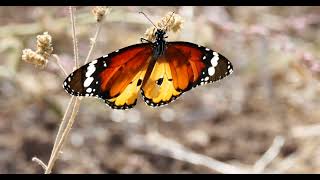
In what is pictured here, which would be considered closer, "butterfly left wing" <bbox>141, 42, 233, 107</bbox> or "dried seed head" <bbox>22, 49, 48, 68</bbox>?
"dried seed head" <bbox>22, 49, 48, 68</bbox>

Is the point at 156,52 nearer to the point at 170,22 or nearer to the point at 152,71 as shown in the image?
the point at 152,71

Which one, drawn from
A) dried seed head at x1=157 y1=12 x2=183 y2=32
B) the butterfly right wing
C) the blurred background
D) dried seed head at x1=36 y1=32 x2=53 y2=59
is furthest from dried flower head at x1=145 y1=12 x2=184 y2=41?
the blurred background

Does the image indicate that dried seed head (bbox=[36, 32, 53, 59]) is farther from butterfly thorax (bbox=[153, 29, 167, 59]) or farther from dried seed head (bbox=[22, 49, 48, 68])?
butterfly thorax (bbox=[153, 29, 167, 59])

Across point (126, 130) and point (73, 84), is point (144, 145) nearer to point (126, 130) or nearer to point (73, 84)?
point (126, 130)

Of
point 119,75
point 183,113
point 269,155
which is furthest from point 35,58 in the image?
point 183,113

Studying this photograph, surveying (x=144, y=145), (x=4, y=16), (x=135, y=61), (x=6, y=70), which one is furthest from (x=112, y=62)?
(x=4, y=16)

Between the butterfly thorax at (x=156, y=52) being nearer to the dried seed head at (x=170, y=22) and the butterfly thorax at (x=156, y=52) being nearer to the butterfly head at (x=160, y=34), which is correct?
the butterfly head at (x=160, y=34)

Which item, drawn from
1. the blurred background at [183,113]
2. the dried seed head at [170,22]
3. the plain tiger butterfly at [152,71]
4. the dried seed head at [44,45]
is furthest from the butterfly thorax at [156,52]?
the blurred background at [183,113]
